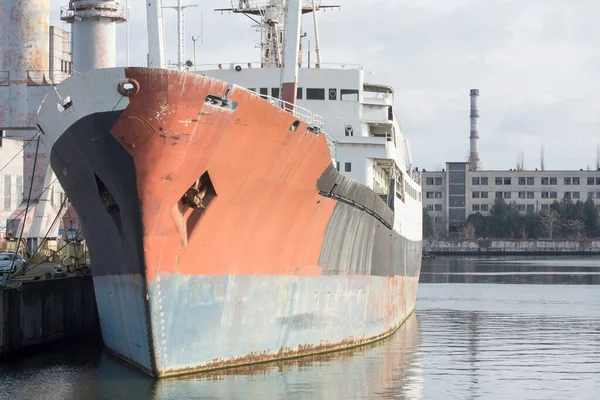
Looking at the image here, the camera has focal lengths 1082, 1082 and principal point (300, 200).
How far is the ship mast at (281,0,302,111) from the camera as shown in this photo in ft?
75.2

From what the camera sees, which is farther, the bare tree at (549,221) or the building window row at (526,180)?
the building window row at (526,180)

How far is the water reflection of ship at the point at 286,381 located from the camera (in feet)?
62.5

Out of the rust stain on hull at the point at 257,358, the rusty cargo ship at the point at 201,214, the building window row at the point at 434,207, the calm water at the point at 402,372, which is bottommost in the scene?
the calm water at the point at 402,372

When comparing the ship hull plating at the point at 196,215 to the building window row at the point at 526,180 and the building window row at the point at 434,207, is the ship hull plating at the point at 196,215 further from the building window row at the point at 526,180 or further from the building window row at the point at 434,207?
the building window row at the point at 526,180

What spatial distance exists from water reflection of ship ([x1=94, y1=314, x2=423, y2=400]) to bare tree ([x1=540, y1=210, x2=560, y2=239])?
4326 inches

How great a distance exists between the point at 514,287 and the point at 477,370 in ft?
117

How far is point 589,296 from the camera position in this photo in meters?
50.0

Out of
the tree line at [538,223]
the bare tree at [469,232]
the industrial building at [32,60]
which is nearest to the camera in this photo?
the industrial building at [32,60]

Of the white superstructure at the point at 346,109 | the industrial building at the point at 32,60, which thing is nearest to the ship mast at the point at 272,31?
the white superstructure at the point at 346,109

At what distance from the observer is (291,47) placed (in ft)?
75.5

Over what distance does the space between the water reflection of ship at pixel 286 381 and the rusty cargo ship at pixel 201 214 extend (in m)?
0.28

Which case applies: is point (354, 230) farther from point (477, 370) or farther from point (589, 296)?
point (589, 296)

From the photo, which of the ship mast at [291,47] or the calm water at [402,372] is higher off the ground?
the ship mast at [291,47]

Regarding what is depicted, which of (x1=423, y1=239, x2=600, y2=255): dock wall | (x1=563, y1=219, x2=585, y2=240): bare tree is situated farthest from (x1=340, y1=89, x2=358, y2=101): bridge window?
(x1=563, y1=219, x2=585, y2=240): bare tree
